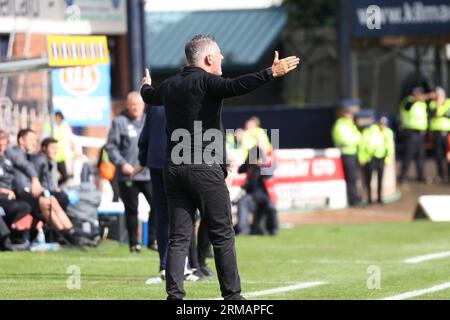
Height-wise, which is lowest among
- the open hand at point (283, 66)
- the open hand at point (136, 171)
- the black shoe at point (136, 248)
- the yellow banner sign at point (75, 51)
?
the black shoe at point (136, 248)

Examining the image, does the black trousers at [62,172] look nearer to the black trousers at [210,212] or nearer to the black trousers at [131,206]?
the black trousers at [131,206]

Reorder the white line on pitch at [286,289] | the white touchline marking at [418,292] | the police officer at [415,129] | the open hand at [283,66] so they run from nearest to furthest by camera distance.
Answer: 1. the open hand at [283,66]
2. the white touchline marking at [418,292]
3. the white line on pitch at [286,289]
4. the police officer at [415,129]

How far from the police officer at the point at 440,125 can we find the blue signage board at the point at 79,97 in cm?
1163

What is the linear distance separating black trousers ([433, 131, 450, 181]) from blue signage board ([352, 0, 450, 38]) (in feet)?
8.47

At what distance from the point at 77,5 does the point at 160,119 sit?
12.0 meters

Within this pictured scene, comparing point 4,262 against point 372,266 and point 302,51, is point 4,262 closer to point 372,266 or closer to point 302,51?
point 372,266

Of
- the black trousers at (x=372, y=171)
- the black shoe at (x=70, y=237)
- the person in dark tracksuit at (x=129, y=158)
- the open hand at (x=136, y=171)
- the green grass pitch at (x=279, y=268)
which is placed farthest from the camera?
the black trousers at (x=372, y=171)

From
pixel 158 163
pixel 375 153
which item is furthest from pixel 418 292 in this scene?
pixel 375 153

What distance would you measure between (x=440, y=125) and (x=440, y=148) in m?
0.55

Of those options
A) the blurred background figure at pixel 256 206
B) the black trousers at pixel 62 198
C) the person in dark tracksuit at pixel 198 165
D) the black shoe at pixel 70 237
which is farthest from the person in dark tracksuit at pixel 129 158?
the person in dark tracksuit at pixel 198 165

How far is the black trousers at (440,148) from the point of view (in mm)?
29984

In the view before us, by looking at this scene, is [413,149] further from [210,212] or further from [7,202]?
[210,212]

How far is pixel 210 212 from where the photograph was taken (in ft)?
31.0

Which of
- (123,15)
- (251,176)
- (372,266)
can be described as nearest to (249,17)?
(123,15)
